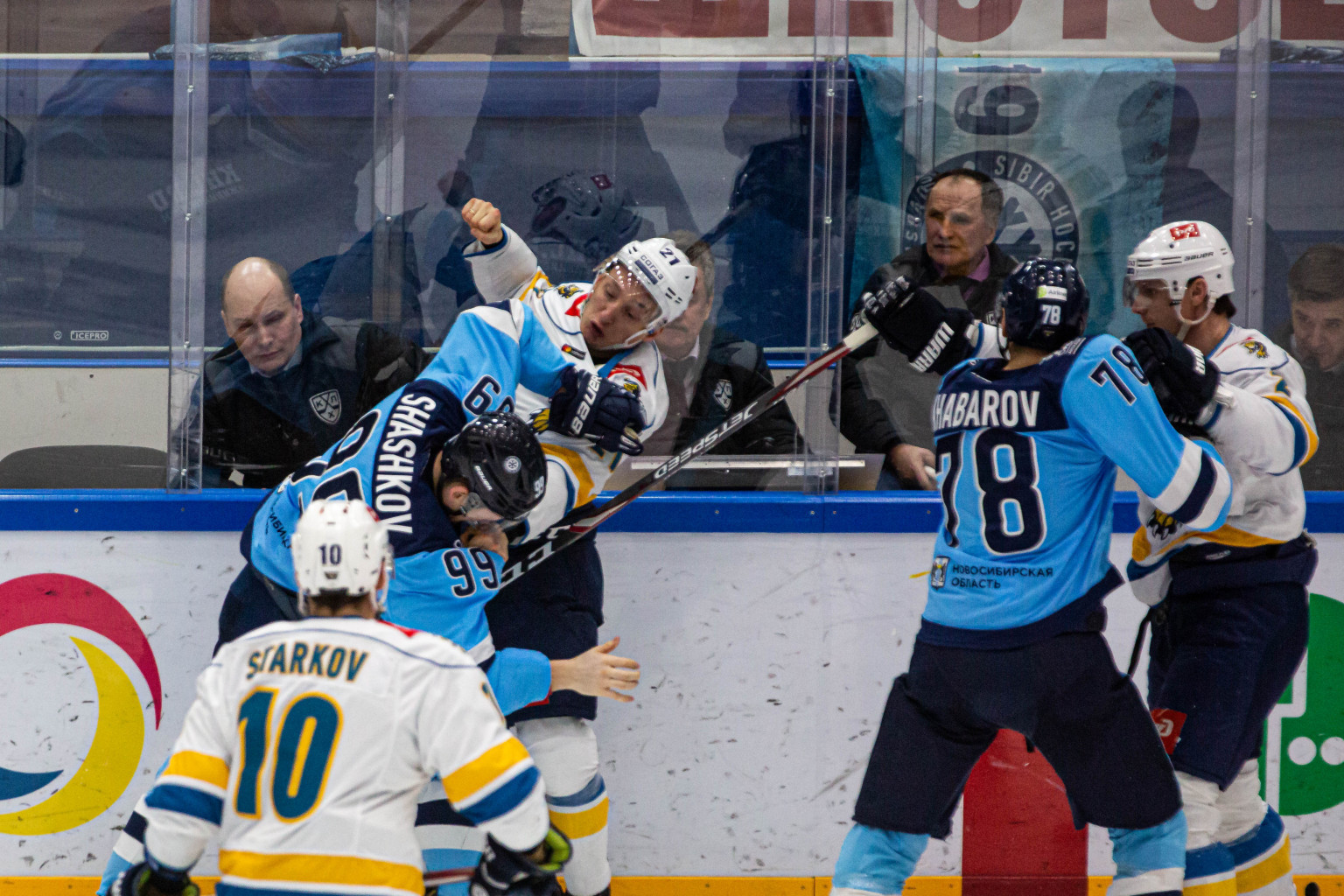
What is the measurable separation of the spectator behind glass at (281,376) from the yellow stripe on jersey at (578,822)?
108 cm

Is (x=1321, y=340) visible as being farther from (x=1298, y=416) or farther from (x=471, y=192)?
(x=471, y=192)

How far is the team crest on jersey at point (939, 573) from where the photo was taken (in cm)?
241

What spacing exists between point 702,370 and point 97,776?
1.64m

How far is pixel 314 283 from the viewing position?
3.19m

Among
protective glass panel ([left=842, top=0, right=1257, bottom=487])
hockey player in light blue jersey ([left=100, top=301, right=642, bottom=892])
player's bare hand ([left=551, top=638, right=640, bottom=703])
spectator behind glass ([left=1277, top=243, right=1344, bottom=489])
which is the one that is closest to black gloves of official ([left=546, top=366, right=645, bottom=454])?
hockey player in light blue jersey ([left=100, top=301, right=642, bottom=892])

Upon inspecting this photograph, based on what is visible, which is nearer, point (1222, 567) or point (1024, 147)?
point (1222, 567)

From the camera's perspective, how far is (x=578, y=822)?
269 centimetres

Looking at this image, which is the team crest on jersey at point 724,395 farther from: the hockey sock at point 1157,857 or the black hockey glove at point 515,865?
the black hockey glove at point 515,865

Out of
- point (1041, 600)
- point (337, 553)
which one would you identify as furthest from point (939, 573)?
point (337, 553)

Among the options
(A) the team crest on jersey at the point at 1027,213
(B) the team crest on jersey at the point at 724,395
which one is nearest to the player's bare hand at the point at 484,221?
(B) the team crest on jersey at the point at 724,395

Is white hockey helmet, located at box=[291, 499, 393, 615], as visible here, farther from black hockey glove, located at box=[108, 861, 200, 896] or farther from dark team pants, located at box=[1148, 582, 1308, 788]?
dark team pants, located at box=[1148, 582, 1308, 788]

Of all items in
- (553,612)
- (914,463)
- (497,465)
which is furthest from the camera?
(914,463)

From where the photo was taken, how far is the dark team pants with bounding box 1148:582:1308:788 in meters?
2.47

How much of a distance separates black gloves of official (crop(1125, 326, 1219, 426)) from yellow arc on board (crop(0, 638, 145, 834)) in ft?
7.34
